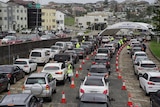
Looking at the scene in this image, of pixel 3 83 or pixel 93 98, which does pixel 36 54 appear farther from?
pixel 93 98

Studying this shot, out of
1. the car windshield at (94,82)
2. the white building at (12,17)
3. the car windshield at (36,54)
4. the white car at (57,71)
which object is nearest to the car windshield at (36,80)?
the car windshield at (94,82)

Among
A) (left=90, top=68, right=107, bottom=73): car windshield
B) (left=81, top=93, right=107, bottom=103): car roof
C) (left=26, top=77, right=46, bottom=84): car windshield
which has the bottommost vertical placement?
(left=90, top=68, right=107, bottom=73): car windshield

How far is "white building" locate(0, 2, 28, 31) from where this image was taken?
363ft

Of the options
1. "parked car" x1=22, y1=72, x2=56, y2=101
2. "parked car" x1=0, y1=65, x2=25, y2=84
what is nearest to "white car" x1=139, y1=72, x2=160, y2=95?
"parked car" x1=22, y1=72, x2=56, y2=101

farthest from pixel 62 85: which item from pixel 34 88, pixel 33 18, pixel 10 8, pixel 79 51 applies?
pixel 33 18

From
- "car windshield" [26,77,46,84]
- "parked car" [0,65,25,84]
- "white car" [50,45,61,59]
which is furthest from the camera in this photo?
"white car" [50,45,61,59]

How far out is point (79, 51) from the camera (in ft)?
138

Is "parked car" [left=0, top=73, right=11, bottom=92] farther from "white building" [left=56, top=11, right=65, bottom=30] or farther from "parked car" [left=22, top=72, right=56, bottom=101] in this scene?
"white building" [left=56, top=11, right=65, bottom=30]

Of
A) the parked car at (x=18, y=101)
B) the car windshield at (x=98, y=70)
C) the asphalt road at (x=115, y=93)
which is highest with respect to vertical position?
the parked car at (x=18, y=101)

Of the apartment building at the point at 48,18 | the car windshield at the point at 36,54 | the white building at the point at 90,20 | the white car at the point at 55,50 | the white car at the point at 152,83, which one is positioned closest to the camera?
the white car at the point at 152,83

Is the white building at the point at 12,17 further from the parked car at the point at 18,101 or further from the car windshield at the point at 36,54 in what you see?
the parked car at the point at 18,101

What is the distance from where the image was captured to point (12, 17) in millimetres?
111688

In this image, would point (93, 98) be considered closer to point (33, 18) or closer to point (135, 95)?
point (135, 95)

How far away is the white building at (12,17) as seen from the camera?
110500mm
